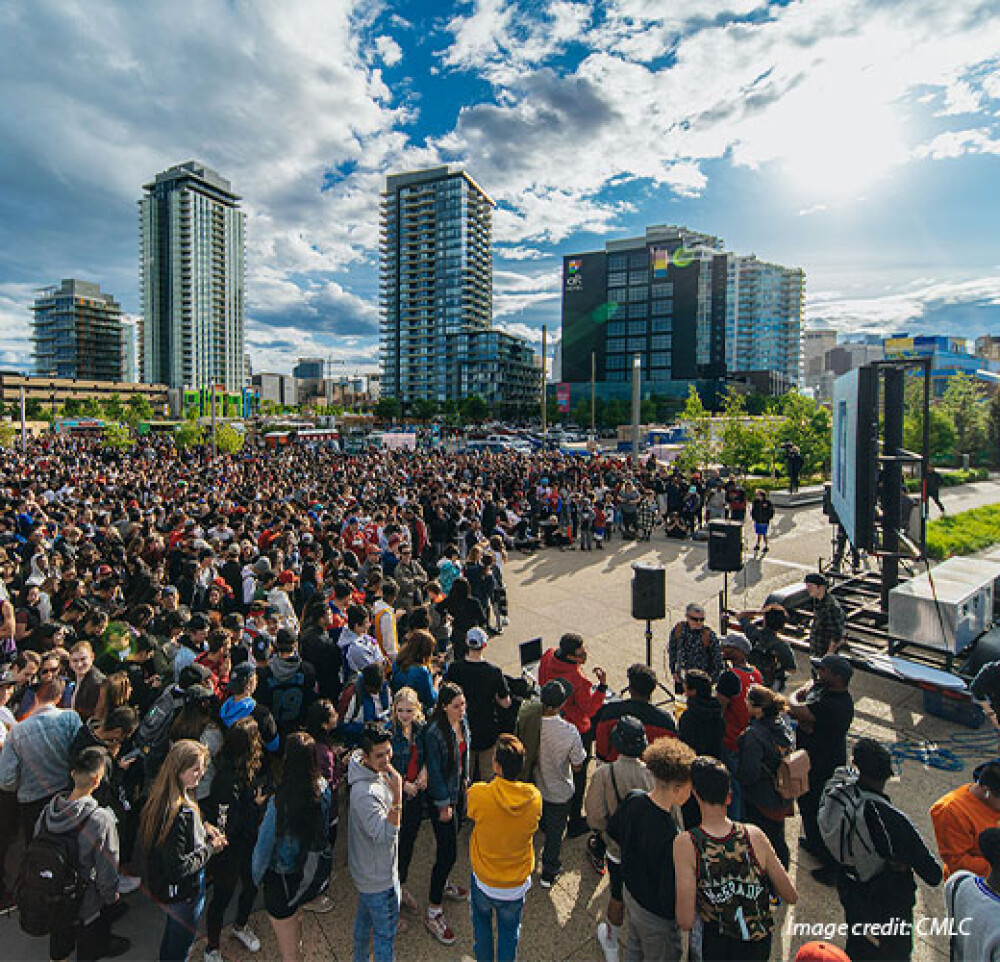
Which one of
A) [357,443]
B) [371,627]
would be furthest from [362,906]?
[357,443]

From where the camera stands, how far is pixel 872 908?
2889 millimetres

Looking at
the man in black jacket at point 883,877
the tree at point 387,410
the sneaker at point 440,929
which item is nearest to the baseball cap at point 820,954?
the man in black jacket at point 883,877

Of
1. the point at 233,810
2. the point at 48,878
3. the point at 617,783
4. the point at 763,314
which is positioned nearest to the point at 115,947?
the point at 48,878

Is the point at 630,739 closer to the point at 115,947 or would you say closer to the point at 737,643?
the point at 737,643

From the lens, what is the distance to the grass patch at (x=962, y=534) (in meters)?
11.9

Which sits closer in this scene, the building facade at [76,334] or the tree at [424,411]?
the tree at [424,411]

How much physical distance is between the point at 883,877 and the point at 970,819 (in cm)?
56

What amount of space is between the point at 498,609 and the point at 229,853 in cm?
593

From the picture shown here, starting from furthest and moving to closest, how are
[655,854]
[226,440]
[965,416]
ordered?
1. [226,440]
2. [965,416]
3. [655,854]

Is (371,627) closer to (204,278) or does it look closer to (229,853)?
(229,853)

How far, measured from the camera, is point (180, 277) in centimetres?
13825

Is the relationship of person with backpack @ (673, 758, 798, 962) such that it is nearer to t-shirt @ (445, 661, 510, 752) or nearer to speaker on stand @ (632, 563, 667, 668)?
t-shirt @ (445, 661, 510, 752)

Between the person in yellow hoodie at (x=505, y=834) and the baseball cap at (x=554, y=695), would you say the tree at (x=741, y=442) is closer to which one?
the baseball cap at (x=554, y=695)

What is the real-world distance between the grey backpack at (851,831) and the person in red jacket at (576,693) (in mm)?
1735
